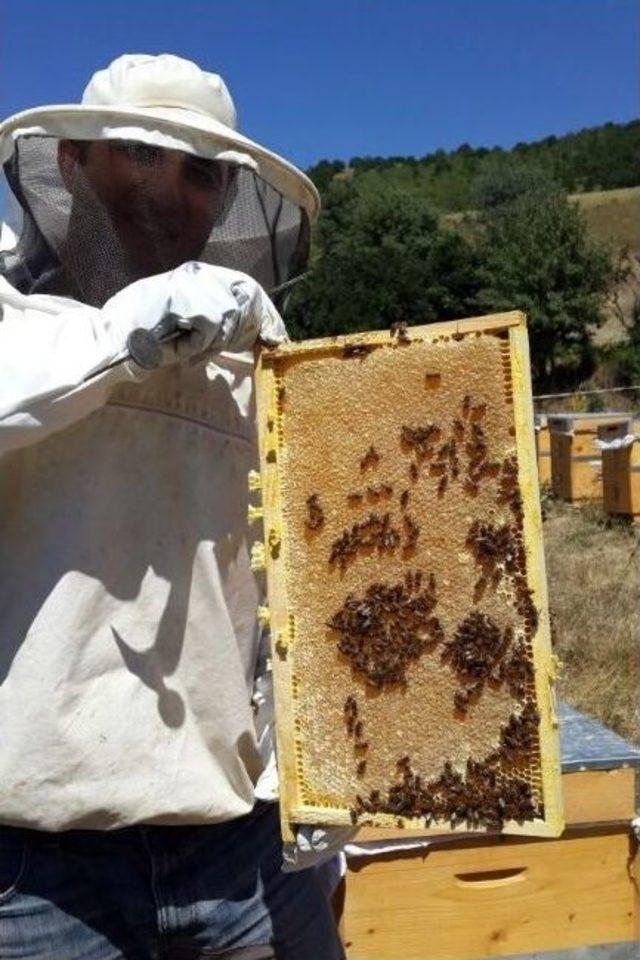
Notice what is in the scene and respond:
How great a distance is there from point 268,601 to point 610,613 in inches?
230

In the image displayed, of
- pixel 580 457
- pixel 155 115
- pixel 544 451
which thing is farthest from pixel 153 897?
pixel 544 451

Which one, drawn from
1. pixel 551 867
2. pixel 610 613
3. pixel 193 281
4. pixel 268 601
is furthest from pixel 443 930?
pixel 610 613

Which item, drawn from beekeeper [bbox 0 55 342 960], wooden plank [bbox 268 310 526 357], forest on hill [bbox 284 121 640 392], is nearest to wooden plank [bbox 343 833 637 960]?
beekeeper [bbox 0 55 342 960]

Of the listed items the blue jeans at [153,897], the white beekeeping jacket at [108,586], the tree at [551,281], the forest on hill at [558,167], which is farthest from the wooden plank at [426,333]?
the forest on hill at [558,167]

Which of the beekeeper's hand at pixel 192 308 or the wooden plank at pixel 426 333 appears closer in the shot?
the beekeeper's hand at pixel 192 308

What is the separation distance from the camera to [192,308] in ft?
4.85

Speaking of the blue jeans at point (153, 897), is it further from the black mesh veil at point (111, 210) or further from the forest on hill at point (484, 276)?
the forest on hill at point (484, 276)

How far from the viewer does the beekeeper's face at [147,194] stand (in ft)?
5.62

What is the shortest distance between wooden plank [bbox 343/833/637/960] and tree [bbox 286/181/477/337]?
1220 inches

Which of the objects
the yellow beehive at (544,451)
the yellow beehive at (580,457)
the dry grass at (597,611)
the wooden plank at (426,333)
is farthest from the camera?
the yellow beehive at (544,451)

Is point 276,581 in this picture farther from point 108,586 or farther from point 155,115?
point 155,115

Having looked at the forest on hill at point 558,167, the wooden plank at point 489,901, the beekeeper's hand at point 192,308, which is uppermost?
the forest on hill at point 558,167

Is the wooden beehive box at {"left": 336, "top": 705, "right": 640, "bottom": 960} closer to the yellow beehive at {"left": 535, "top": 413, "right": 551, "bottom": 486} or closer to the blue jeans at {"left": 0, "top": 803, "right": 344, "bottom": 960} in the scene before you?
the blue jeans at {"left": 0, "top": 803, "right": 344, "bottom": 960}

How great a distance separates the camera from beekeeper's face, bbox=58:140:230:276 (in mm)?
1712
